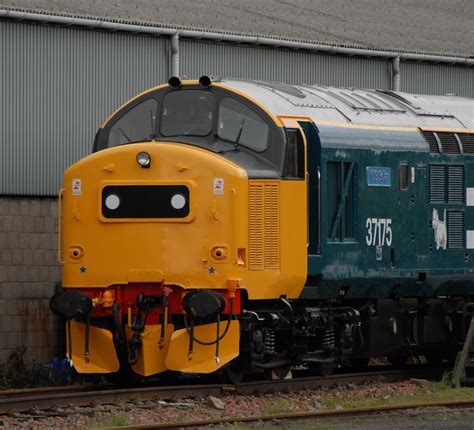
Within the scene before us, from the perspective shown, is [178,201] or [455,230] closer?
[178,201]

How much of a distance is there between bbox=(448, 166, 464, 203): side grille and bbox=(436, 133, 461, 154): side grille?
241mm

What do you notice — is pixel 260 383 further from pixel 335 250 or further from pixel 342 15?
pixel 342 15

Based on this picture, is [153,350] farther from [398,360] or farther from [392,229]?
[398,360]

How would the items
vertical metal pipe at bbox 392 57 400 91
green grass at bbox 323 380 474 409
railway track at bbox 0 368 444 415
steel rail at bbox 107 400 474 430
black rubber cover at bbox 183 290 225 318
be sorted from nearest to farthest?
steel rail at bbox 107 400 474 430 < railway track at bbox 0 368 444 415 < black rubber cover at bbox 183 290 225 318 < green grass at bbox 323 380 474 409 < vertical metal pipe at bbox 392 57 400 91

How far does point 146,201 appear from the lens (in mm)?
18125

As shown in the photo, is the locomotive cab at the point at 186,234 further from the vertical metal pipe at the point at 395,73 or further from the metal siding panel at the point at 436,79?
the metal siding panel at the point at 436,79

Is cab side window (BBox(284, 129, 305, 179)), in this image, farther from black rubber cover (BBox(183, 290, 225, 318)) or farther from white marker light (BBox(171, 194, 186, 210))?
black rubber cover (BBox(183, 290, 225, 318))

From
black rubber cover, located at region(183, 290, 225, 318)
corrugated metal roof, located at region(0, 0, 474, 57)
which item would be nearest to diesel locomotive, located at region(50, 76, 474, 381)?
black rubber cover, located at region(183, 290, 225, 318)

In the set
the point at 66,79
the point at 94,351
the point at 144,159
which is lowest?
the point at 94,351

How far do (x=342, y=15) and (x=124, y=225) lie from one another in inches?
509

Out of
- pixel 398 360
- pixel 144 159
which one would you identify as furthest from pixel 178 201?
pixel 398 360

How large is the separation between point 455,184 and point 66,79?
20.6 feet

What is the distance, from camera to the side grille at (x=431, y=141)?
2100 centimetres

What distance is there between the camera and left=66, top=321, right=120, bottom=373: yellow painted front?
18203 millimetres
